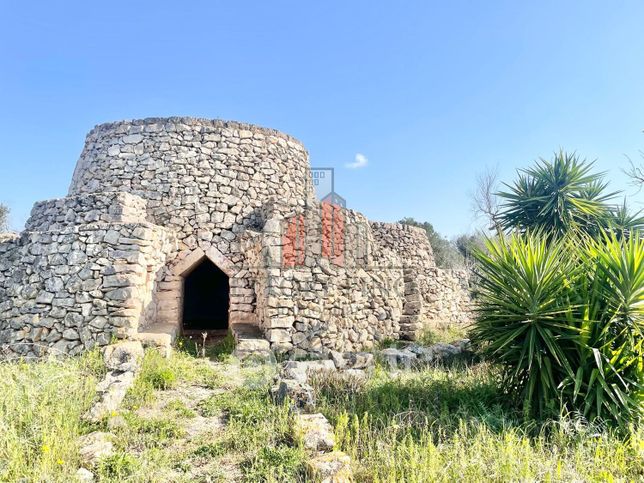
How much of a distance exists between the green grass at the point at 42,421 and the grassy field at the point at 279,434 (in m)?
0.01

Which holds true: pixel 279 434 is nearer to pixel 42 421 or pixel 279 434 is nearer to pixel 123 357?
pixel 42 421

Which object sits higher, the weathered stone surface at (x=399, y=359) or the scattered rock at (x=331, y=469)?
the weathered stone surface at (x=399, y=359)

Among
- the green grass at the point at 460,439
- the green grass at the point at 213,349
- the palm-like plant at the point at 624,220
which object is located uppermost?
the palm-like plant at the point at 624,220

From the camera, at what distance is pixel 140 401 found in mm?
4816

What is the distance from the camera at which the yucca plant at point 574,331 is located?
4.38 meters

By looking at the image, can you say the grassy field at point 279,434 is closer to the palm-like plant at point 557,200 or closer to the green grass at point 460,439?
the green grass at point 460,439

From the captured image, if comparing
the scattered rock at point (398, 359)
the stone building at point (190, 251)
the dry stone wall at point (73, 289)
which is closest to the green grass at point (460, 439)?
the scattered rock at point (398, 359)

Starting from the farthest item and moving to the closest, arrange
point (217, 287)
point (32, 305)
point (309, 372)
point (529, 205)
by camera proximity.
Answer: point (217, 287) → point (529, 205) → point (32, 305) → point (309, 372)

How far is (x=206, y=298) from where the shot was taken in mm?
13375

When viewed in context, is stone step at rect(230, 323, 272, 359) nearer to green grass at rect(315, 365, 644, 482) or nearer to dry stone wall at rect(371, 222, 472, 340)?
green grass at rect(315, 365, 644, 482)

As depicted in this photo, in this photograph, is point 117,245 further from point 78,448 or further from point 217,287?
point 217,287

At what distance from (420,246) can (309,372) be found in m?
11.3

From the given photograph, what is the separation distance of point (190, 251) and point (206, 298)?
4.28 metres

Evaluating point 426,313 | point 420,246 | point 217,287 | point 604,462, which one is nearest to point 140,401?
point 604,462
